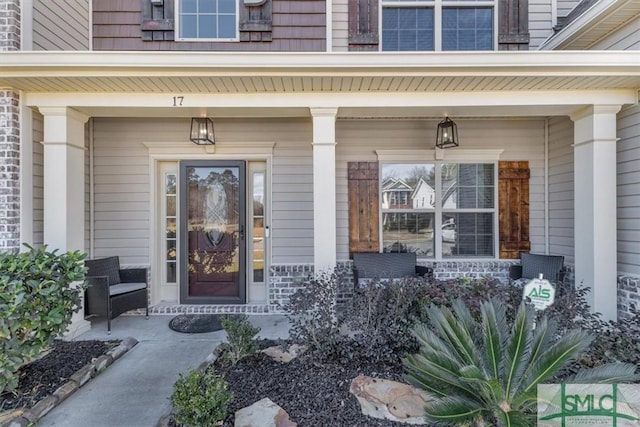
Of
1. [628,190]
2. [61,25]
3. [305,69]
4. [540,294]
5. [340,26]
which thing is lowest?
[540,294]

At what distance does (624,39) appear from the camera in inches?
151

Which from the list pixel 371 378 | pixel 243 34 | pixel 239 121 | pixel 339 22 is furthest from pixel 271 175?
pixel 371 378

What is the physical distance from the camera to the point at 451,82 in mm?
3680

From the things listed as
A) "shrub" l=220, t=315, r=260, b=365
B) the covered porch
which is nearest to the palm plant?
"shrub" l=220, t=315, r=260, b=365

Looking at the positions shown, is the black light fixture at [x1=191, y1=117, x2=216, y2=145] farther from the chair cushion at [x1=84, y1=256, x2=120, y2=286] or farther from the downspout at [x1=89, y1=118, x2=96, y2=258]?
the chair cushion at [x1=84, y1=256, x2=120, y2=286]

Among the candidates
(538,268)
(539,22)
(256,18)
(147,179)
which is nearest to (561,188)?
(538,268)

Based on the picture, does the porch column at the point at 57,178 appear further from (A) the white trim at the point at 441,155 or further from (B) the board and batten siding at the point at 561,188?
(B) the board and batten siding at the point at 561,188

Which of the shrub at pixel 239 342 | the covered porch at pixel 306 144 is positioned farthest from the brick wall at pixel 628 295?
the shrub at pixel 239 342

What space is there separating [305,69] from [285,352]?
A: 2.64 meters

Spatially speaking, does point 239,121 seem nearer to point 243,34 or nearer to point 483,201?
point 243,34

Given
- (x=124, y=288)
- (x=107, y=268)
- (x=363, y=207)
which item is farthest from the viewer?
(x=363, y=207)

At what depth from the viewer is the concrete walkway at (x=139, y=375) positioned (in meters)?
2.48

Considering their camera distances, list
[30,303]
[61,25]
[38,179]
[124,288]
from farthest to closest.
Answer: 1. [124,288]
2. [61,25]
3. [38,179]
4. [30,303]

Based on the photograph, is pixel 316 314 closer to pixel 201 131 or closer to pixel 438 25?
pixel 201 131
